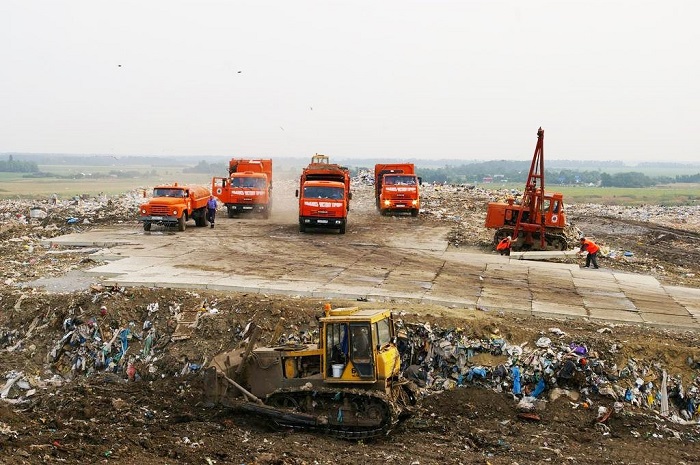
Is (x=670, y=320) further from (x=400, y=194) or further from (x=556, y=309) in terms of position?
(x=400, y=194)

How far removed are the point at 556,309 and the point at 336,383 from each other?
295 inches

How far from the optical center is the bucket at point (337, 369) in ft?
35.3

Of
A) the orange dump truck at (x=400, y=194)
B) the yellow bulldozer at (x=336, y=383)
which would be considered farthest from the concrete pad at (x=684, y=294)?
the orange dump truck at (x=400, y=194)

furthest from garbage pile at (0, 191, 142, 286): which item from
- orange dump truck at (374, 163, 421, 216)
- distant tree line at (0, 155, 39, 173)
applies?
distant tree line at (0, 155, 39, 173)

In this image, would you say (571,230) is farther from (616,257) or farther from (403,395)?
(403,395)

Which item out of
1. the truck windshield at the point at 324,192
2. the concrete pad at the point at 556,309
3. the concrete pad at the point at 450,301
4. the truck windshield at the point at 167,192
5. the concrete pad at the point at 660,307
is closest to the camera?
the concrete pad at the point at 556,309

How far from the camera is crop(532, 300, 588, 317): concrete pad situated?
52.1 feet

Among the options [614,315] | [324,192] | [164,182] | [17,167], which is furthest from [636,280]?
[17,167]

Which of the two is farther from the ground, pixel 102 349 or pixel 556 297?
pixel 556 297

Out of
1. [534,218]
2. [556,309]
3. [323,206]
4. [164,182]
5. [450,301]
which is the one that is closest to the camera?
[556,309]

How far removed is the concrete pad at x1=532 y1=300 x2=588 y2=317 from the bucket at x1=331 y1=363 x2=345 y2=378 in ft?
22.0

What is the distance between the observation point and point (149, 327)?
15.0 m

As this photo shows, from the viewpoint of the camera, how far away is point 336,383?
10828 mm

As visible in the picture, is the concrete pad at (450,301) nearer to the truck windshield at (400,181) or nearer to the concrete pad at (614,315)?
the concrete pad at (614,315)
